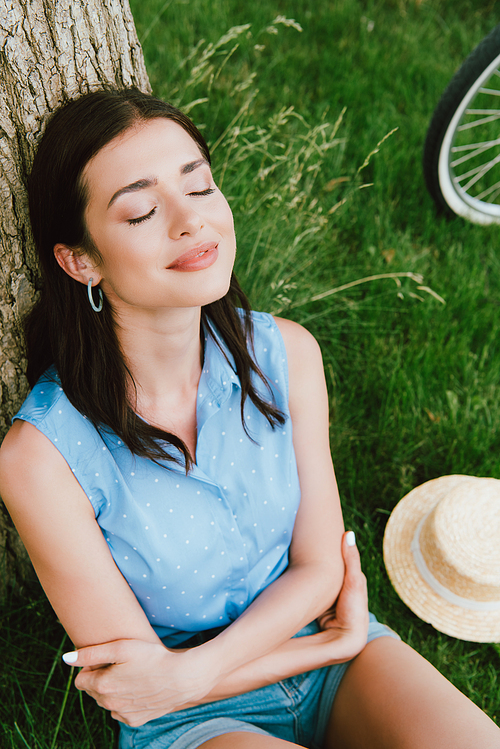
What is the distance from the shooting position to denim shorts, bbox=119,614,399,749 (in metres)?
1.87

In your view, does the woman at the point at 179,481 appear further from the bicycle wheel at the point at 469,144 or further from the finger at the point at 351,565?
the bicycle wheel at the point at 469,144

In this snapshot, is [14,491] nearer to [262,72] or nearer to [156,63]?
[156,63]

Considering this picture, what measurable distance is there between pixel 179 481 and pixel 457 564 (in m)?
1.14

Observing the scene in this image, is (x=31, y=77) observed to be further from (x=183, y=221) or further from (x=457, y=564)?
(x=457, y=564)

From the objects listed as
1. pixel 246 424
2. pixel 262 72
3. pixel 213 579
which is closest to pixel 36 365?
pixel 246 424

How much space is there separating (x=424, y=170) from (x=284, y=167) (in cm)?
84

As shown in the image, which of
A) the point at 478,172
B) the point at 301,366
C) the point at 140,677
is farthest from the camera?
the point at 478,172

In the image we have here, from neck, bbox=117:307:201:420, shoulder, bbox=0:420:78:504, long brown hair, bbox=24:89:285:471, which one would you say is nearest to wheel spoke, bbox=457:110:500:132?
long brown hair, bbox=24:89:285:471

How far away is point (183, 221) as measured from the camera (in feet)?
5.30

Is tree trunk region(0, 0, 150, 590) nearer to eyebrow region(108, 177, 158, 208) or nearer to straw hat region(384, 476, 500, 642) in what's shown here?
eyebrow region(108, 177, 158, 208)

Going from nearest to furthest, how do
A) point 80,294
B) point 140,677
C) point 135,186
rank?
point 135,186, point 140,677, point 80,294

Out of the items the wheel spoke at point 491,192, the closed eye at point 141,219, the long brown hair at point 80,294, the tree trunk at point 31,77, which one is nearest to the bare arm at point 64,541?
the long brown hair at point 80,294

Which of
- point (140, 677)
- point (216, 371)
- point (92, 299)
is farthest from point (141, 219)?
point (140, 677)

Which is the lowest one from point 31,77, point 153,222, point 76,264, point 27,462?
point 27,462
